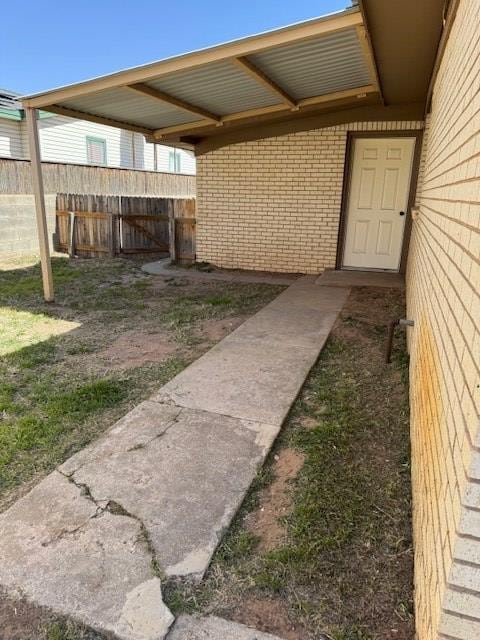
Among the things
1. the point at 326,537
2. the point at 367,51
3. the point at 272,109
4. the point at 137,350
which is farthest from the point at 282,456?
the point at 272,109

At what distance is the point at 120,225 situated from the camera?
1051cm

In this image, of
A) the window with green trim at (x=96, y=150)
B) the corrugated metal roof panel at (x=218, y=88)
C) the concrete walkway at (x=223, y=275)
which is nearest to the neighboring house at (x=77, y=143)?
the window with green trim at (x=96, y=150)

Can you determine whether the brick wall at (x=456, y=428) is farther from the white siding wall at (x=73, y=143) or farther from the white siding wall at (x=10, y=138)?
the white siding wall at (x=10, y=138)

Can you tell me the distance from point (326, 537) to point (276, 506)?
11.8 inches

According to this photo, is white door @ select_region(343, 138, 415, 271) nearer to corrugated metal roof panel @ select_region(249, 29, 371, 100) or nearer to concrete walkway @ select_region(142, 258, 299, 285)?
concrete walkway @ select_region(142, 258, 299, 285)

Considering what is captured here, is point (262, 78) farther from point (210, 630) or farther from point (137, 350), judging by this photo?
point (210, 630)

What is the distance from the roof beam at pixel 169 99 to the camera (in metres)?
5.20

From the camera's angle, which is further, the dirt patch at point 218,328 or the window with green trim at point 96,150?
the window with green trim at point 96,150

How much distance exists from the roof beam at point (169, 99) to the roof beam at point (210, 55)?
0.24m

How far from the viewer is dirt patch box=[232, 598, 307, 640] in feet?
5.19

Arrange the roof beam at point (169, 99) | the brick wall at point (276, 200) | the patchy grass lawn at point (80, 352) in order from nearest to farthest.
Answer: the patchy grass lawn at point (80, 352), the roof beam at point (169, 99), the brick wall at point (276, 200)

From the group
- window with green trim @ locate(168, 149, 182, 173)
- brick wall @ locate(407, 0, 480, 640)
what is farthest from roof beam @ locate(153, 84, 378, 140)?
window with green trim @ locate(168, 149, 182, 173)

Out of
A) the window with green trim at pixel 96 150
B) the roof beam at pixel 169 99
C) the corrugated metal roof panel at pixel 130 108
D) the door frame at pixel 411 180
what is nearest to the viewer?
the roof beam at pixel 169 99

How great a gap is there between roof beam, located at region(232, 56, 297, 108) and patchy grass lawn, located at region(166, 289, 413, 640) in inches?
143
